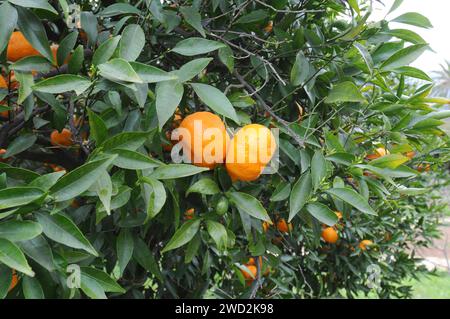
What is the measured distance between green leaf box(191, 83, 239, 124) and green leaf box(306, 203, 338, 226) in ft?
0.70

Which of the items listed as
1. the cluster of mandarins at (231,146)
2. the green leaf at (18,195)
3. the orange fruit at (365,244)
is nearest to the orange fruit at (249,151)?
the cluster of mandarins at (231,146)

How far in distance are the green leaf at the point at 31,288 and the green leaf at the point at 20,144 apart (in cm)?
31

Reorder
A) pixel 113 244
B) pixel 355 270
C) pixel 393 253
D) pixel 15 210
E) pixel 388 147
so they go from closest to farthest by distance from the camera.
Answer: pixel 15 210 < pixel 113 244 < pixel 388 147 < pixel 355 270 < pixel 393 253

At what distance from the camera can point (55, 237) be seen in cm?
54

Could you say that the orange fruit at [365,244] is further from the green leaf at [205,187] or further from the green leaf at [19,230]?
the green leaf at [19,230]

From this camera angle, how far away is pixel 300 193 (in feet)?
2.46

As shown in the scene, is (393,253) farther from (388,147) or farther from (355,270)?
(388,147)

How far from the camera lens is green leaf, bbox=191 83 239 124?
67cm

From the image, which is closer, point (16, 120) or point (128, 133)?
point (128, 133)

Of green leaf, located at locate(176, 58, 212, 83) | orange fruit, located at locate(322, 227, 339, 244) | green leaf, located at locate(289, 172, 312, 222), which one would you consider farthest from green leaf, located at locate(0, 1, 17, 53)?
orange fruit, located at locate(322, 227, 339, 244)

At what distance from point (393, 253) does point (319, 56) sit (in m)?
1.51

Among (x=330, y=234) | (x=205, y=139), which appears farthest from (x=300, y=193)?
(x=330, y=234)

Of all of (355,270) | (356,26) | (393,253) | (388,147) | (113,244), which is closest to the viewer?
(356,26)

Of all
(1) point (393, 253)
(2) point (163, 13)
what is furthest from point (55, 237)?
(1) point (393, 253)
